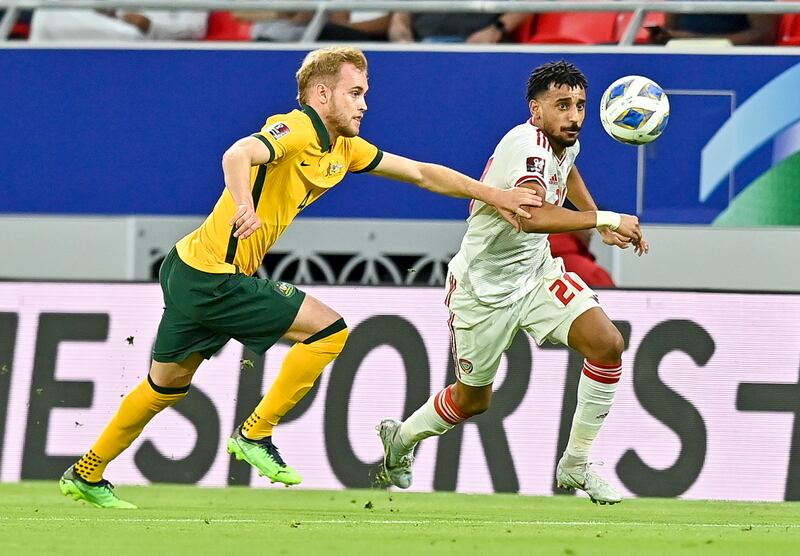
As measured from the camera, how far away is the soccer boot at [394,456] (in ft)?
27.3

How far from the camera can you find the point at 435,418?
26.5ft

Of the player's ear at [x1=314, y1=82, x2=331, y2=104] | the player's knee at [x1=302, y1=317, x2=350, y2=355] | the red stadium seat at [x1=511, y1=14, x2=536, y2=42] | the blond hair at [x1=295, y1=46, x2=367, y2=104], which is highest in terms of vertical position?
the red stadium seat at [x1=511, y1=14, x2=536, y2=42]

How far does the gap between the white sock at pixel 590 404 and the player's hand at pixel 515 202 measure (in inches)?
31.7

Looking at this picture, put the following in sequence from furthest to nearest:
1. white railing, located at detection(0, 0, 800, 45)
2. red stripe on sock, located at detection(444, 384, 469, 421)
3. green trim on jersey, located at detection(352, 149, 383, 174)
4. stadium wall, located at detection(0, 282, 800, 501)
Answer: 1. white railing, located at detection(0, 0, 800, 45)
2. stadium wall, located at detection(0, 282, 800, 501)
3. red stripe on sock, located at detection(444, 384, 469, 421)
4. green trim on jersey, located at detection(352, 149, 383, 174)

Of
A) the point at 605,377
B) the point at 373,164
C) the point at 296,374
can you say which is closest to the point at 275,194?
the point at 373,164

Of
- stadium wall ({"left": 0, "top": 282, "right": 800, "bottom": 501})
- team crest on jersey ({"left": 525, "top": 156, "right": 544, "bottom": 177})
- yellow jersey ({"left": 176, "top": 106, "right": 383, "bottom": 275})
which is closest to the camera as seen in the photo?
yellow jersey ({"left": 176, "top": 106, "right": 383, "bottom": 275})

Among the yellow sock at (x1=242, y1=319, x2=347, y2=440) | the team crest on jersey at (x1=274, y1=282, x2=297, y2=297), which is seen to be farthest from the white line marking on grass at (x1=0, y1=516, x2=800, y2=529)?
the team crest on jersey at (x1=274, y1=282, x2=297, y2=297)

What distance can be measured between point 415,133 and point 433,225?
0.63 m

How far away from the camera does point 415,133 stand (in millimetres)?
10977

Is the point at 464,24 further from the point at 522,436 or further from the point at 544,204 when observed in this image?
the point at 544,204

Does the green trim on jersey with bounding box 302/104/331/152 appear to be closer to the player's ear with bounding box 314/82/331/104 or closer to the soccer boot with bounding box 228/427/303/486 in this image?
the player's ear with bounding box 314/82/331/104

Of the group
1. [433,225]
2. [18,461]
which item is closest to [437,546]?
[18,461]

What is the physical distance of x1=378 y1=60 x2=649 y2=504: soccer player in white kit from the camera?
7.39 metres

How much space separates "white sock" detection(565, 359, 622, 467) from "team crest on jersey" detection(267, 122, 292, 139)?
1804 mm
